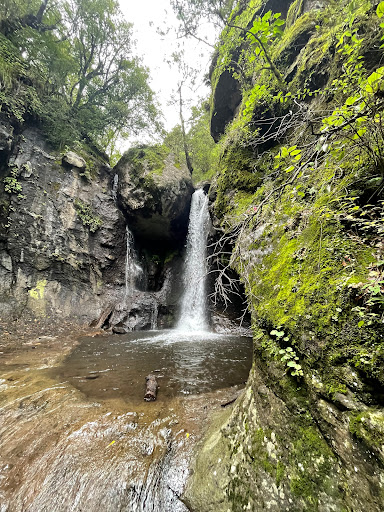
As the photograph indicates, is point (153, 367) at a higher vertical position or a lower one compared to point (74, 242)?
lower

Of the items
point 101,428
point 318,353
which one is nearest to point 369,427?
point 318,353

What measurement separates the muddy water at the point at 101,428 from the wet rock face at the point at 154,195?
340 inches

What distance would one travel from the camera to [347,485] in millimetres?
1265

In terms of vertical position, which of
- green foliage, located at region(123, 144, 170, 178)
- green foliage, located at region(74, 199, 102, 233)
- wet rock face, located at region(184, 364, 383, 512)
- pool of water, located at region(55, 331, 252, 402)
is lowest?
Answer: pool of water, located at region(55, 331, 252, 402)

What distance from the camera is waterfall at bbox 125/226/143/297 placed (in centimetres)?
1183

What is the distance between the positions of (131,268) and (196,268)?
3971mm

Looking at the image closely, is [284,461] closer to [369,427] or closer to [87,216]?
[369,427]

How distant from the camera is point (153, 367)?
4.79m

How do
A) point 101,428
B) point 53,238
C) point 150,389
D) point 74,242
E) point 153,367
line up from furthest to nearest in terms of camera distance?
point 74,242
point 53,238
point 153,367
point 150,389
point 101,428

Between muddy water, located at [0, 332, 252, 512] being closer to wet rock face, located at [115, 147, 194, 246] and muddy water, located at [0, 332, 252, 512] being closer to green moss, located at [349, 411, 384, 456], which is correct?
green moss, located at [349, 411, 384, 456]

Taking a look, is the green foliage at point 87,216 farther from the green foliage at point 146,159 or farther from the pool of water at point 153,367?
the pool of water at point 153,367

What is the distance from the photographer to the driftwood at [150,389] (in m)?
3.41

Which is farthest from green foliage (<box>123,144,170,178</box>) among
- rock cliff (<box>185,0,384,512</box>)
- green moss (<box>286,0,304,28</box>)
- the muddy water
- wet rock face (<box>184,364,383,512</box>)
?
wet rock face (<box>184,364,383,512</box>)

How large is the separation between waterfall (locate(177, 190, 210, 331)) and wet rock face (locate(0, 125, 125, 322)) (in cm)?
390
